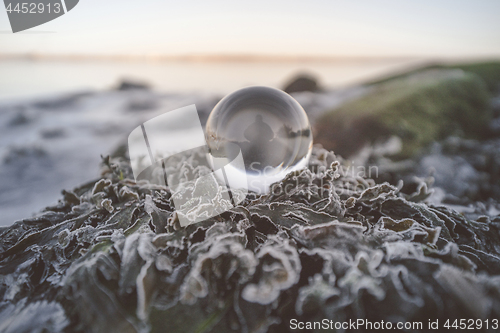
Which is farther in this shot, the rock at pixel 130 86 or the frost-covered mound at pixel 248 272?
the rock at pixel 130 86

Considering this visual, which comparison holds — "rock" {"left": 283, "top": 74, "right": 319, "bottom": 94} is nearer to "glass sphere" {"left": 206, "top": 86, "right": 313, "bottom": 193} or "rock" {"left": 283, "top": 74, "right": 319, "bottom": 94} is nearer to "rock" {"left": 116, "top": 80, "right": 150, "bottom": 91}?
"rock" {"left": 116, "top": 80, "right": 150, "bottom": 91}

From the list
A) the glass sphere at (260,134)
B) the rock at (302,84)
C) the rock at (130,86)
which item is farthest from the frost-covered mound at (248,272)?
the rock at (130,86)

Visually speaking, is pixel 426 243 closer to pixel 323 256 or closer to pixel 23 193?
pixel 323 256

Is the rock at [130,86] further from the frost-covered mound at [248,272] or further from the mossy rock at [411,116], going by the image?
the frost-covered mound at [248,272]

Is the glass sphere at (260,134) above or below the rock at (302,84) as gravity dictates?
above

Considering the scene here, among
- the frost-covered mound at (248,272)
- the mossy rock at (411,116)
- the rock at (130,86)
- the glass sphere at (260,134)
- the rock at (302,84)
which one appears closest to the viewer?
the frost-covered mound at (248,272)

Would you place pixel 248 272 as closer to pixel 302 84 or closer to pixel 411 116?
pixel 411 116

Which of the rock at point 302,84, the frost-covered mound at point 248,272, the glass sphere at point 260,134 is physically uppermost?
the glass sphere at point 260,134

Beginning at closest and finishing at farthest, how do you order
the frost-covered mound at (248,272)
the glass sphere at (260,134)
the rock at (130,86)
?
the frost-covered mound at (248,272) < the glass sphere at (260,134) < the rock at (130,86)
